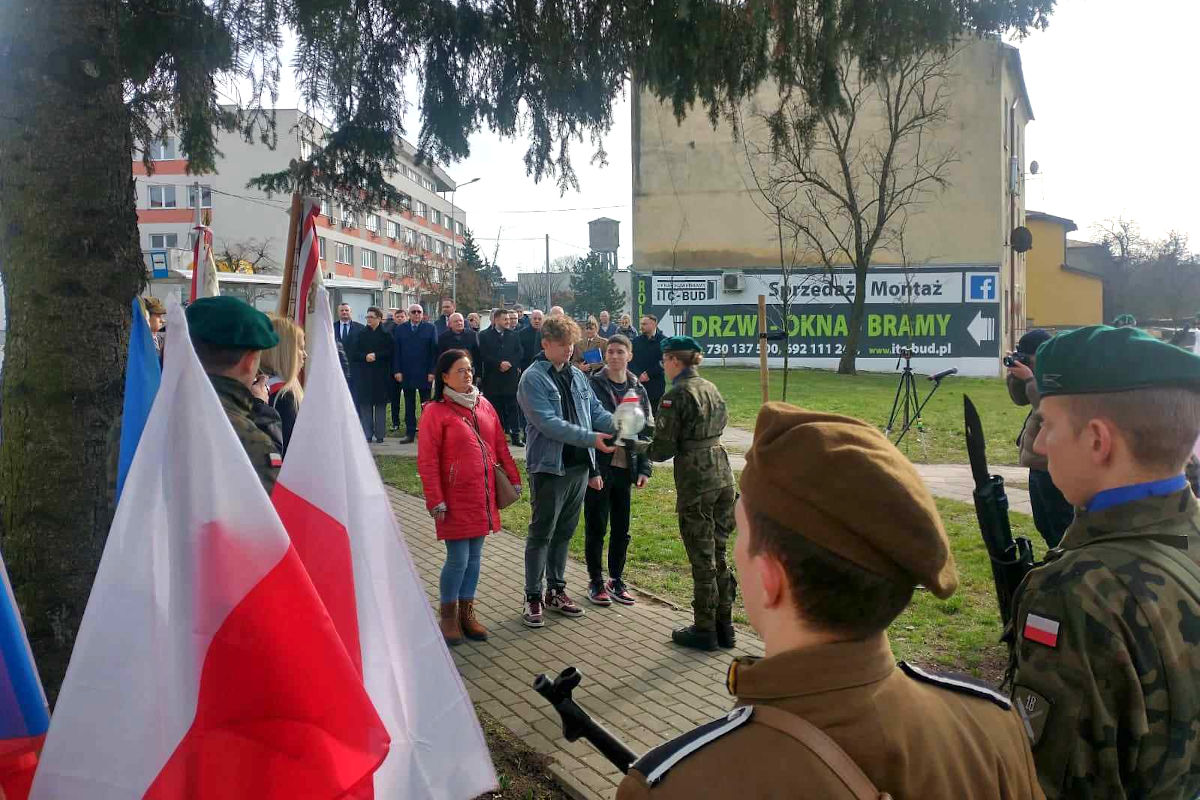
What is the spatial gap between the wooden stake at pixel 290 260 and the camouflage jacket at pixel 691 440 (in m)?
2.45

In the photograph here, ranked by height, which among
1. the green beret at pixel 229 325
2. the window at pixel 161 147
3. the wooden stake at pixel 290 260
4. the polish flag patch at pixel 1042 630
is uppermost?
the window at pixel 161 147

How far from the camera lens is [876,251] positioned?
34.7 metres

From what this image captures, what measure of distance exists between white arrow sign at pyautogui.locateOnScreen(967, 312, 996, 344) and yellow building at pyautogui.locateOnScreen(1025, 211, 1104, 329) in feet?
83.1

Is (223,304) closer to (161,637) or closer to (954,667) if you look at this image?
(161,637)

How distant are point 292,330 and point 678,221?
3257 cm

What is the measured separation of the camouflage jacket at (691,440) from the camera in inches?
227

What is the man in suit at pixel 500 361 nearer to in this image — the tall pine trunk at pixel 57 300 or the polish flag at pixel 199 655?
the tall pine trunk at pixel 57 300

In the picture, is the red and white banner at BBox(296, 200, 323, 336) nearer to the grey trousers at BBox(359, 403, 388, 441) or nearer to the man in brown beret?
the man in brown beret

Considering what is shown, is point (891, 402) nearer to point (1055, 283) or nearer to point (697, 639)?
point (697, 639)

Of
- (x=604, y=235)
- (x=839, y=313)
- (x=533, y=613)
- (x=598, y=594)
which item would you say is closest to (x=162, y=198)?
(x=604, y=235)

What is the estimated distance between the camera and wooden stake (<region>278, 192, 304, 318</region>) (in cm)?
397

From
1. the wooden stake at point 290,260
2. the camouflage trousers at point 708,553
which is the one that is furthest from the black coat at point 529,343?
the wooden stake at point 290,260

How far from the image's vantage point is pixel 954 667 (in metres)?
→ 5.50

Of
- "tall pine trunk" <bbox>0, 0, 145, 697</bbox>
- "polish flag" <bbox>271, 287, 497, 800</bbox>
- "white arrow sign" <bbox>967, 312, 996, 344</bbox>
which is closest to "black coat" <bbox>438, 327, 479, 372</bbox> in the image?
"tall pine trunk" <bbox>0, 0, 145, 697</bbox>
